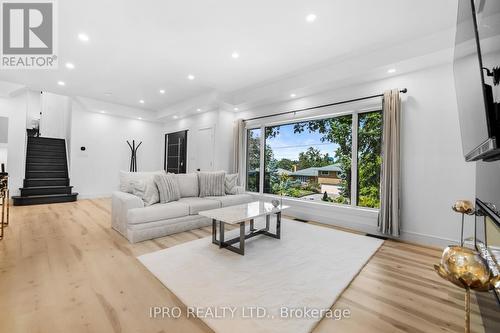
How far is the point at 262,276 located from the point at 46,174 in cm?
698

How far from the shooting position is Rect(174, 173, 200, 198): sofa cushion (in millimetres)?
3979

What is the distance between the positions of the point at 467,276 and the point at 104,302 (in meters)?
2.22

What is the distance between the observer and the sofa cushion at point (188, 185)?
398 centimetres

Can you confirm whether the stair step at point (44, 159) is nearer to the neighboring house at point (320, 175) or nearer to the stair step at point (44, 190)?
the stair step at point (44, 190)

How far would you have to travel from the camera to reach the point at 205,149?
5.95m

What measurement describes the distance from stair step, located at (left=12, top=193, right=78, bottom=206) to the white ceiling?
2706 millimetres

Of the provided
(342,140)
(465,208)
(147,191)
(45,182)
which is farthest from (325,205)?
A: (45,182)

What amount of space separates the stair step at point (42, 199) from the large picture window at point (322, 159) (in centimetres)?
473

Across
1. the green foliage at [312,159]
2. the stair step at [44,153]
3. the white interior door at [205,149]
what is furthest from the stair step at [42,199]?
the green foliage at [312,159]

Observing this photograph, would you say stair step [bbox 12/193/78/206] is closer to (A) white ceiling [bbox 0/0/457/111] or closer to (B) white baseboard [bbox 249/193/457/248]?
(A) white ceiling [bbox 0/0/457/111]

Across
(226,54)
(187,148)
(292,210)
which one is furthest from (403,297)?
(187,148)

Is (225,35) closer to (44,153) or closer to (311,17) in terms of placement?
(311,17)

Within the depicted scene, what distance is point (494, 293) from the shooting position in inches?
52.6

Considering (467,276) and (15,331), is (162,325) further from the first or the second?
(467,276)
